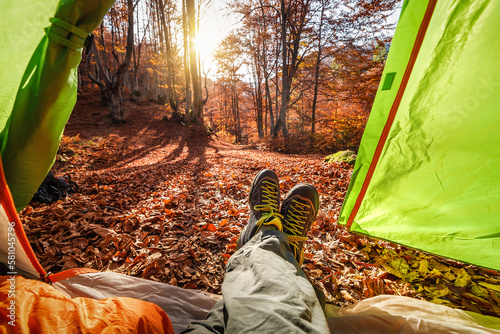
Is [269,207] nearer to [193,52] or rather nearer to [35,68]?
[35,68]

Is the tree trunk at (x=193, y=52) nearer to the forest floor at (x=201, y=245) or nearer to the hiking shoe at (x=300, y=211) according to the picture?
the forest floor at (x=201, y=245)

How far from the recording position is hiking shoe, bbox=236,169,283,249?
163cm

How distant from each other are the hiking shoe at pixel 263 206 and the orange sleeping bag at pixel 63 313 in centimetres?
93

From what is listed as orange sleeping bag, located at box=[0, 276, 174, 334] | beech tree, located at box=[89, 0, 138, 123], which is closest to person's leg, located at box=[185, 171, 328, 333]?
orange sleeping bag, located at box=[0, 276, 174, 334]

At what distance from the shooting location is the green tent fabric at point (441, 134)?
3.60 feet

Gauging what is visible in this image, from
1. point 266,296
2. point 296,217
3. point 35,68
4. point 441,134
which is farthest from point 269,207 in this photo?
point 35,68

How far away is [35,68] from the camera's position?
93 centimetres

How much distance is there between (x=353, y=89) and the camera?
31.4 feet

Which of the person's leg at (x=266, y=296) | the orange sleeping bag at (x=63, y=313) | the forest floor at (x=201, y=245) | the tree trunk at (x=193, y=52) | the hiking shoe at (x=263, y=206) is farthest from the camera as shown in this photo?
the tree trunk at (x=193, y=52)

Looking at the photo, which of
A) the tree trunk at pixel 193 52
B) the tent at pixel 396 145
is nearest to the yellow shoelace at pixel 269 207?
the tent at pixel 396 145

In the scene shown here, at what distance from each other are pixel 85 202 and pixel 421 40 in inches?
138

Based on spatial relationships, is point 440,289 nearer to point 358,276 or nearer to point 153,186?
point 358,276

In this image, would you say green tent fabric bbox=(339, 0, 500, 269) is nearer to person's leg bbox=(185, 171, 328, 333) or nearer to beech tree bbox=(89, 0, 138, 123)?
person's leg bbox=(185, 171, 328, 333)

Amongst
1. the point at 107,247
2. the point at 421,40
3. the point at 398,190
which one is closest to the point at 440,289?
the point at 398,190
